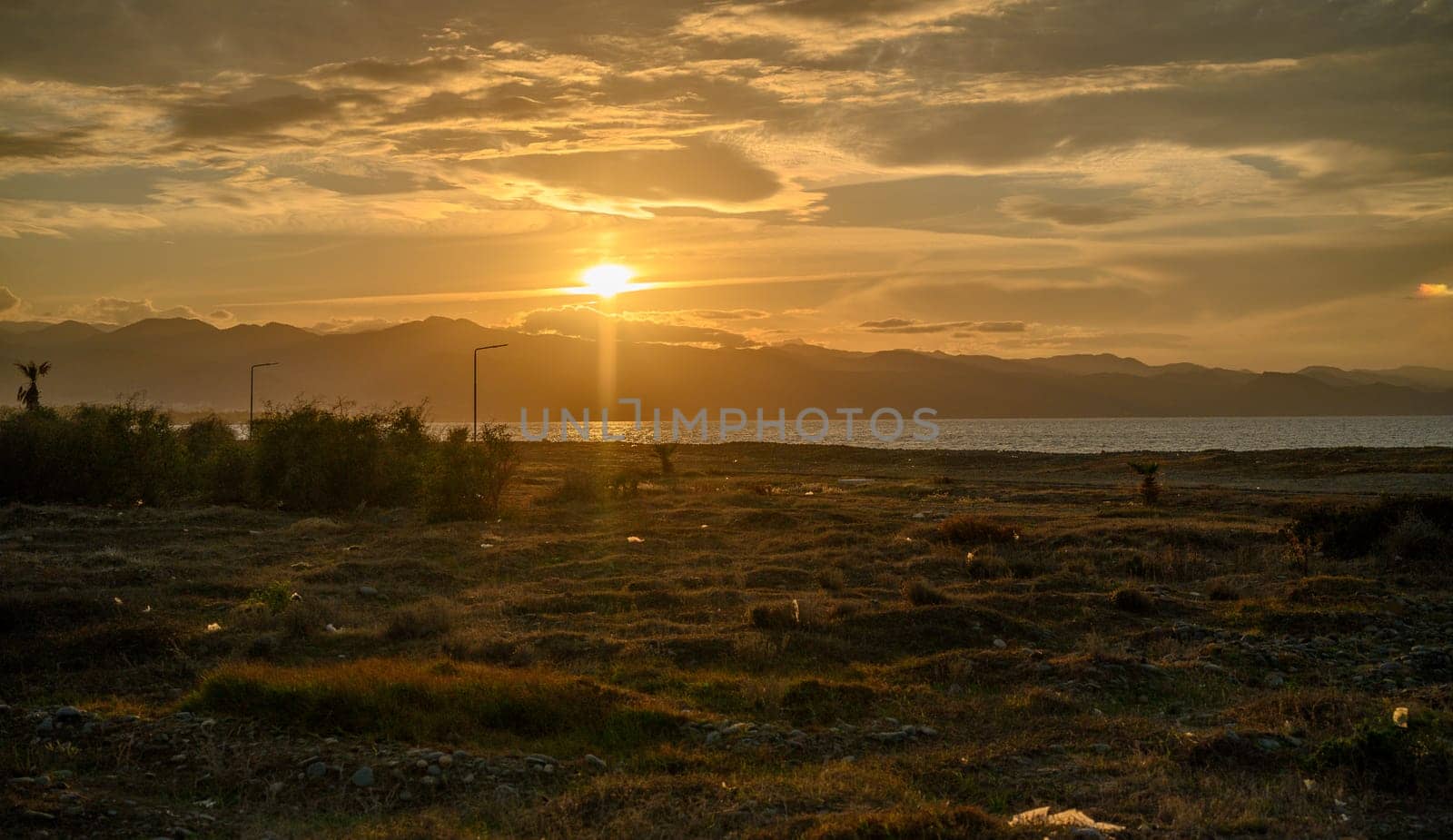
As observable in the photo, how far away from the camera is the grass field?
8078 millimetres

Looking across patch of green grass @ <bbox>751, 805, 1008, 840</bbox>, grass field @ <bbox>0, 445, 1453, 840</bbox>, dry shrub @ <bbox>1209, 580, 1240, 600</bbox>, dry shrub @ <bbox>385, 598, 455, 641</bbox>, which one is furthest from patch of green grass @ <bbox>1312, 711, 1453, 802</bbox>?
dry shrub @ <bbox>385, 598, 455, 641</bbox>

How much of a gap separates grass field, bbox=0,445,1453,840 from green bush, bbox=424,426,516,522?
6.97 m

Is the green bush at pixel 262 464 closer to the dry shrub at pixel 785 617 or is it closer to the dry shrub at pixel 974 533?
the dry shrub at pixel 974 533

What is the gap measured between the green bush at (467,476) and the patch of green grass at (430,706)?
2238 cm

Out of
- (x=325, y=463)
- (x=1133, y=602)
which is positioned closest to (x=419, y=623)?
(x=1133, y=602)

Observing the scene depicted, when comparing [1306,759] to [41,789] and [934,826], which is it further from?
[41,789]

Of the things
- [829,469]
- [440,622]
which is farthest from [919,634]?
[829,469]

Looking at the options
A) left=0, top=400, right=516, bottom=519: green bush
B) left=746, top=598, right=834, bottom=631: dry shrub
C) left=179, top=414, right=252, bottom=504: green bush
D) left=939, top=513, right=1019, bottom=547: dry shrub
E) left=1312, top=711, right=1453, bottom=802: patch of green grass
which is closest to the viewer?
left=1312, top=711, right=1453, bottom=802: patch of green grass

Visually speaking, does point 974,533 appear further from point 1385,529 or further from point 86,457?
point 86,457

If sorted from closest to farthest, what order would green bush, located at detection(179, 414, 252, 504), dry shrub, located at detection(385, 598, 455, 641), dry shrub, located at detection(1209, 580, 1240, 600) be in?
dry shrub, located at detection(385, 598, 455, 641) < dry shrub, located at detection(1209, 580, 1240, 600) < green bush, located at detection(179, 414, 252, 504)

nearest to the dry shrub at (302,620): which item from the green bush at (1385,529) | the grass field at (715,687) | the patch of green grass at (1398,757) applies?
the grass field at (715,687)

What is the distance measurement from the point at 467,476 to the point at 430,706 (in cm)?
2456

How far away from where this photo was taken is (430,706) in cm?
1066

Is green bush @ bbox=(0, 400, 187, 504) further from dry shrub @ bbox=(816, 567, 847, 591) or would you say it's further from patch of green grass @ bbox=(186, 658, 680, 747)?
patch of green grass @ bbox=(186, 658, 680, 747)
